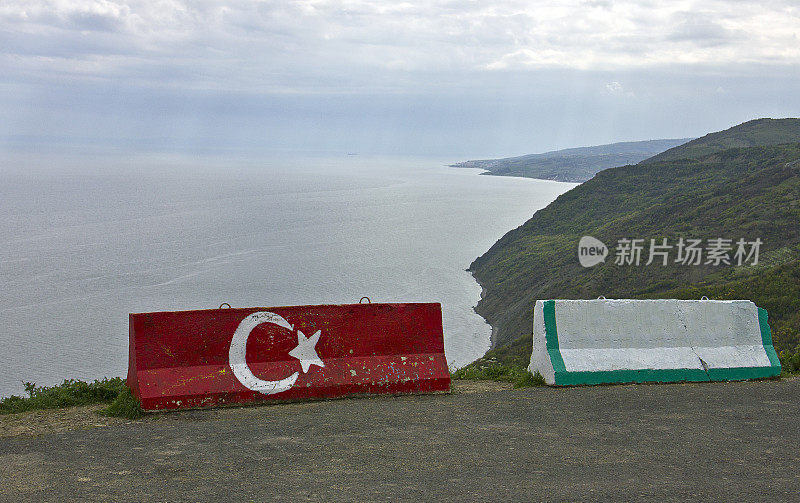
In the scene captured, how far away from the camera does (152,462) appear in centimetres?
627

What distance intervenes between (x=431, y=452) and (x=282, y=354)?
8.45 feet

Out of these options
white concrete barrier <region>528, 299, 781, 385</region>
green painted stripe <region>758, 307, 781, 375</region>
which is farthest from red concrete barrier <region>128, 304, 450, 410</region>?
green painted stripe <region>758, 307, 781, 375</region>

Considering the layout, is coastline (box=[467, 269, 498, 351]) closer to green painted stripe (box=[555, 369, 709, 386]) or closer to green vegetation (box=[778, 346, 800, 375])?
green vegetation (box=[778, 346, 800, 375])

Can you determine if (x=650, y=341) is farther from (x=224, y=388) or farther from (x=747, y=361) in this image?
(x=224, y=388)

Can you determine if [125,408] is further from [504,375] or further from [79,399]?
[504,375]

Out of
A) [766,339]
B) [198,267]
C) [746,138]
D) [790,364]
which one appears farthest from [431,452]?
[746,138]

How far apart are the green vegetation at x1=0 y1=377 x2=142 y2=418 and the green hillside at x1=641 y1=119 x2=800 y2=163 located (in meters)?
138

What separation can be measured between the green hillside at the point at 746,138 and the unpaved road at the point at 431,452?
13609cm

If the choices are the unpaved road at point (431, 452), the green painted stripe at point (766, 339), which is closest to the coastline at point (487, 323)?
the green painted stripe at point (766, 339)

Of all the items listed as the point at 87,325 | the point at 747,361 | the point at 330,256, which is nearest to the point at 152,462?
the point at 747,361

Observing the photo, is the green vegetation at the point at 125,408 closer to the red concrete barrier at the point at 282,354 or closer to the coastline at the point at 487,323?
the red concrete barrier at the point at 282,354

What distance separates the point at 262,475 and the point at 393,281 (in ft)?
287

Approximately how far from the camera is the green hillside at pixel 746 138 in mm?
137750

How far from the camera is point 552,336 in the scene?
31.3ft
